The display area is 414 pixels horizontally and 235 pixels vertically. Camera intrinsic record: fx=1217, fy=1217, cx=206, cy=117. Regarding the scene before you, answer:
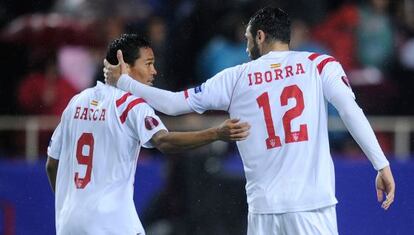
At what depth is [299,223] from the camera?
6977mm

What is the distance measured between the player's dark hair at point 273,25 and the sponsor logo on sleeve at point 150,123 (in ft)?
2.82

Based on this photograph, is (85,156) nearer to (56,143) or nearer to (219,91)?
(56,143)

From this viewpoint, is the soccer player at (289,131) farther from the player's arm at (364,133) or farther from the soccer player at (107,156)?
the soccer player at (107,156)

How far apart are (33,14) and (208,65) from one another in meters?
2.08

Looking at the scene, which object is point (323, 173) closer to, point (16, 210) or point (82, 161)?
point (82, 161)

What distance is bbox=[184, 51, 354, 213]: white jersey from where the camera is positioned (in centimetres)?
704

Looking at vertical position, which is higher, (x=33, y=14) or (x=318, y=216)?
(x=33, y=14)

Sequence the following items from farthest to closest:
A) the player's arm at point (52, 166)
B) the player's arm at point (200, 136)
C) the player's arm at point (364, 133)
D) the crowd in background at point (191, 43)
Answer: the crowd in background at point (191, 43), the player's arm at point (52, 166), the player's arm at point (364, 133), the player's arm at point (200, 136)

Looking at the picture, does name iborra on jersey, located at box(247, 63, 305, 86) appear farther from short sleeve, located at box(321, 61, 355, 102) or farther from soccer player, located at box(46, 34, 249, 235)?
soccer player, located at box(46, 34, 249, 235)

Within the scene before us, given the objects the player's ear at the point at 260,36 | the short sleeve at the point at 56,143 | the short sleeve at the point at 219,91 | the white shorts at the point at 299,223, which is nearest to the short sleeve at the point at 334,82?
the player's ear at the point at 260,36

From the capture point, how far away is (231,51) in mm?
11383

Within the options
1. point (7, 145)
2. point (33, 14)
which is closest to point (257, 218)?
point (7, 145)

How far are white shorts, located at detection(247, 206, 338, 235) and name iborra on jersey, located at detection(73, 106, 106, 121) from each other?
110 cm

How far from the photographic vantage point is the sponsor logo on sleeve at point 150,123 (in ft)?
22.9
